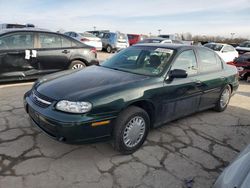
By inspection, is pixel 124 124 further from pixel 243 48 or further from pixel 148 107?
pixel 243 48

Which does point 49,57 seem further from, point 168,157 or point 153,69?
point 168,157

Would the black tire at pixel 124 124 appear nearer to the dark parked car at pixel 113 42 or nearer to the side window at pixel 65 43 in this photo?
the side window at pixel 65 43

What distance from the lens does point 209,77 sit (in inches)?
180

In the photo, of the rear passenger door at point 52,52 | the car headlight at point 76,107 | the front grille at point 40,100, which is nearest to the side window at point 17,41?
the rear passenger door at point 52,52

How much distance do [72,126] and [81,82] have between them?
771 mm

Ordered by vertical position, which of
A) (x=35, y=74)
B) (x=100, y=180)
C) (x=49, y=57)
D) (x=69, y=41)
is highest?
(x=69, y=41)

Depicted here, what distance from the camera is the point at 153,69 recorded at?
12.6 feet

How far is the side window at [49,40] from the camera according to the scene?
Result: 6633mm

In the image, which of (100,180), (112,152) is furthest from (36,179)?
(112,152)

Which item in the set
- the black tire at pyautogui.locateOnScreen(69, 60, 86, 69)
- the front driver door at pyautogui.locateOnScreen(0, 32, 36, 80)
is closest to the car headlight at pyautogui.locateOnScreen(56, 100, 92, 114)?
the front driver door at pyautogui.locateOnScreen(0, 32, 36, 80)

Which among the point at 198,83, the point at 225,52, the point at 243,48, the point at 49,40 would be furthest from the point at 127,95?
the point at 243,48

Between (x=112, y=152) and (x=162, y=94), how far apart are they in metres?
1.08

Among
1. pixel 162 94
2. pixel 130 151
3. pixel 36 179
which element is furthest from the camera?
pixel 162 94

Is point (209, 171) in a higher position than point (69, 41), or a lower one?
lower
